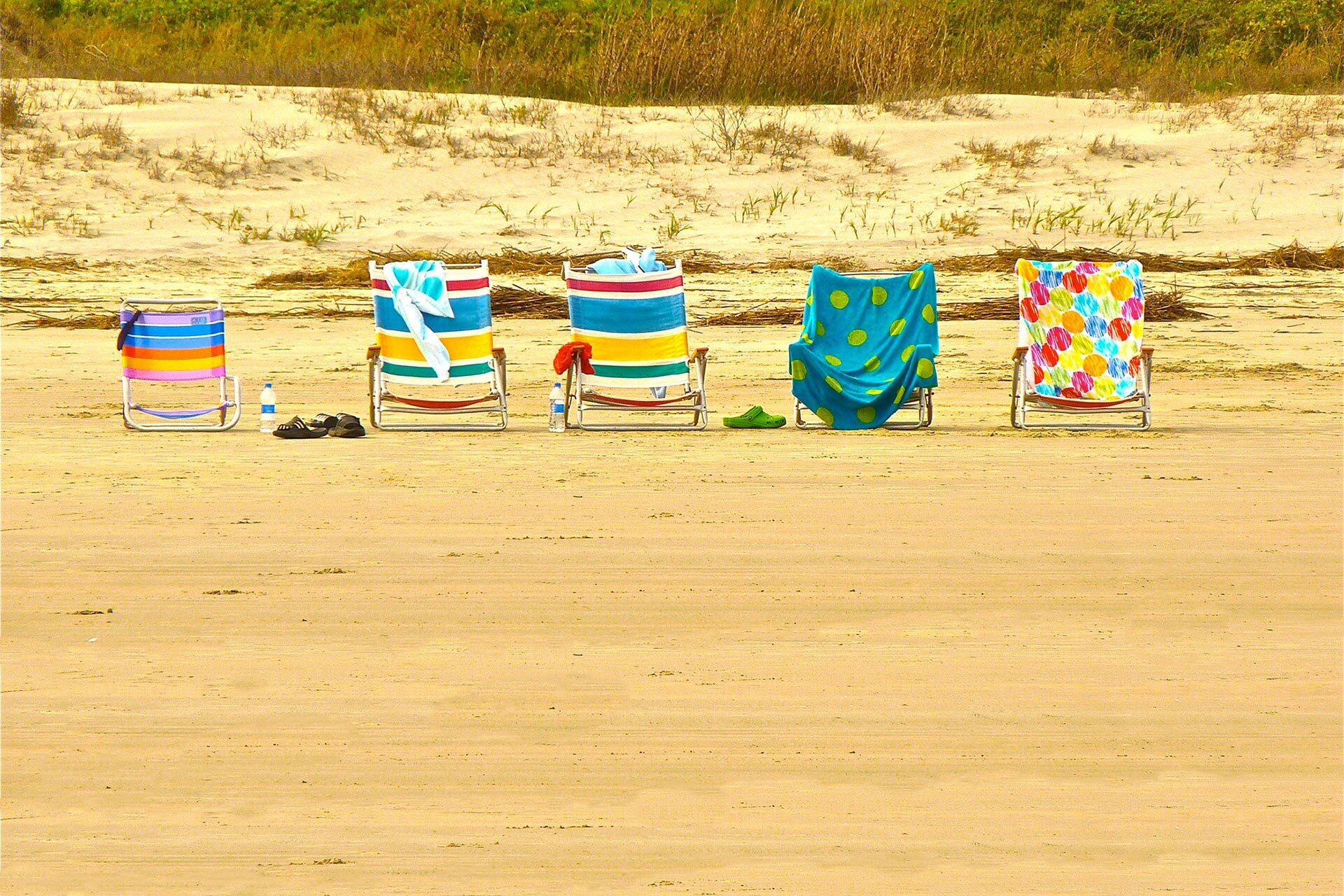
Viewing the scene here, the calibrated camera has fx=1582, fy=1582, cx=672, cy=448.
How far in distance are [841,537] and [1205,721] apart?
1936 millimetres

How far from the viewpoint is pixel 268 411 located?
26.0 feet

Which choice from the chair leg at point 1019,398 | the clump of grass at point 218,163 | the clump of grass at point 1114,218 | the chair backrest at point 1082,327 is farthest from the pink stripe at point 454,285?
the clump of grass at point 218,163

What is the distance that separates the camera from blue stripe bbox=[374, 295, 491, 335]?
315 inches

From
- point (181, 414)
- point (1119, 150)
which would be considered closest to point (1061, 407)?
point (181, 414)

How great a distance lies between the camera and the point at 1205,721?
395 centimetres

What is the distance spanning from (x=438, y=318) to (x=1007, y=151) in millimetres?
11034

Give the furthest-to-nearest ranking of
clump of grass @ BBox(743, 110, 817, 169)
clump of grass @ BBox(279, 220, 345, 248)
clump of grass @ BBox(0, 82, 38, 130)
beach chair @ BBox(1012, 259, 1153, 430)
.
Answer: clump of grass @ BBox(743, 110, 817, 169) < clump of grass @ BBox(0, 82, 38, 130) < clump of grass @ BBox(279, 220, 345, 248) < beach chair @ BBox(1012, 259, 1153, 430)

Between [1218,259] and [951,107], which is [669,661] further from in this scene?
[951,107]

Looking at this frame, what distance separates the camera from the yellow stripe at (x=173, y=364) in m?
7.86

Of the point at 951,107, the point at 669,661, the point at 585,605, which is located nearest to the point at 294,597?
the point at 585,605

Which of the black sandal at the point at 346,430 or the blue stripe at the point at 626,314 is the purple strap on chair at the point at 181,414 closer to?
the black sandal at the point at 346,430

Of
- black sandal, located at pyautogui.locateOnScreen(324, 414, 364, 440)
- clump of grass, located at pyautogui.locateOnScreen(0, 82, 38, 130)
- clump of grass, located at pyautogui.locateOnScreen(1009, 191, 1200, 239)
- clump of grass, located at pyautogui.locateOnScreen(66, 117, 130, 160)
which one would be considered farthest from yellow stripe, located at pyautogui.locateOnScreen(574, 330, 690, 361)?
clump of grass, located at pyautogui.locateOnScreen(0, 82, 38, 130)

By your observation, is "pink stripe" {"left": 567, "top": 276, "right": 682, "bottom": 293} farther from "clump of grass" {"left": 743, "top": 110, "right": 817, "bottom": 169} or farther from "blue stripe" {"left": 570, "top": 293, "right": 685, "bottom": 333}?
"clump of grass" {"left": 743, "top": 110, "right": 817, "bottom": 169}

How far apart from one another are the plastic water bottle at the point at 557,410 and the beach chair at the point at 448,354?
250mm
